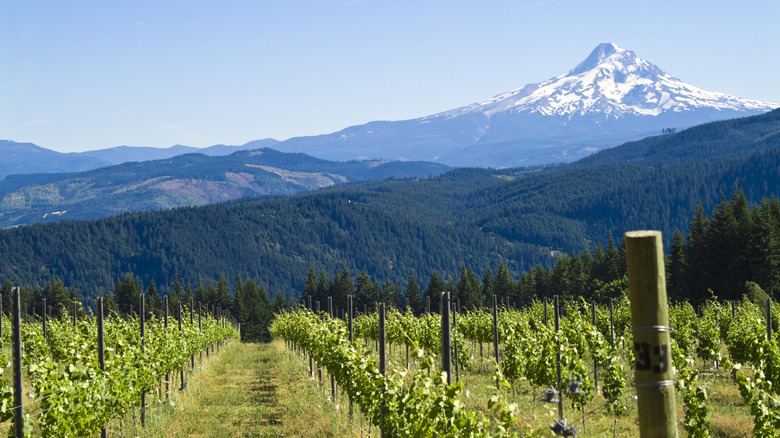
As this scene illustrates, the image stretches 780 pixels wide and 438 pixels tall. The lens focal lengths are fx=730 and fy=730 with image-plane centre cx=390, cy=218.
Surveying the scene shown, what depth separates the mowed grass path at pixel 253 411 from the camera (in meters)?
18.3

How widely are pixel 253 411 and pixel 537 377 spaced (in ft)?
27.9

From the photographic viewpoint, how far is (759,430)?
1193 cm

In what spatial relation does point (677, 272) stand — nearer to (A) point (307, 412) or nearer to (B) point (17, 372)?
(A) point (307, 412)

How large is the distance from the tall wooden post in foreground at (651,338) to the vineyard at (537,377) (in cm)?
4

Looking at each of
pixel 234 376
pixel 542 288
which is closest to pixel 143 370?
pixel 234 376

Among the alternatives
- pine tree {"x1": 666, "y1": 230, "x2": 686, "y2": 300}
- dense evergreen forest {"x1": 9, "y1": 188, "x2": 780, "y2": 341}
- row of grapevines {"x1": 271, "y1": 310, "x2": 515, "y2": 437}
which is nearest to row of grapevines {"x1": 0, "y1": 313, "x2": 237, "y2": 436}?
row of grapevines {"x1": 271, "y1": 310, "x2": 515, "y2": 437}

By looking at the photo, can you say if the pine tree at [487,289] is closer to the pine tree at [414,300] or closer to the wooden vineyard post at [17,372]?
the pine tree at [414,300]

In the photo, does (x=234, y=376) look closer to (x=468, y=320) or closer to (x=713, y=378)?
(x=468, y=320)

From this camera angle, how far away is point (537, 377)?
20.6m

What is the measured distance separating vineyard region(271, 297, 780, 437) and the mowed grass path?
100cm

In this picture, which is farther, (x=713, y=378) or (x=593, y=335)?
(x=713, y=378)

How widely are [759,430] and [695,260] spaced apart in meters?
56.5

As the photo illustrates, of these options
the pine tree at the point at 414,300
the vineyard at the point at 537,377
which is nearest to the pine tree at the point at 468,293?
the pine tree at the point at 414,300

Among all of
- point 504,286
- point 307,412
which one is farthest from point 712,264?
point 307,412
